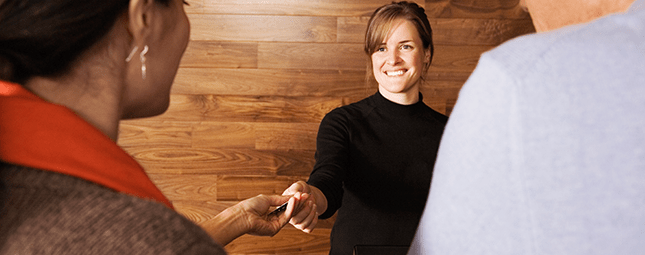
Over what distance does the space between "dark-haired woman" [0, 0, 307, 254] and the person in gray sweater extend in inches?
9.4

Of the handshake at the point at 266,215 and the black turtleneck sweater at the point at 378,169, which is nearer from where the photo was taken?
the handshake at the point at 266,215

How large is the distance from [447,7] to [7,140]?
6.54 ft

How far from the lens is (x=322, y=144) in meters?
1.36

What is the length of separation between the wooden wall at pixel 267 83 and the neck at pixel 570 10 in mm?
1600

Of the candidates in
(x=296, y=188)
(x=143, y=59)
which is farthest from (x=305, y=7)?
(x=143, y=59)

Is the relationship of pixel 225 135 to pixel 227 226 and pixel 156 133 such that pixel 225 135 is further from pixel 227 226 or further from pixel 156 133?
pixel 227 226

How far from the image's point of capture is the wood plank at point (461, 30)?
6.55 ft

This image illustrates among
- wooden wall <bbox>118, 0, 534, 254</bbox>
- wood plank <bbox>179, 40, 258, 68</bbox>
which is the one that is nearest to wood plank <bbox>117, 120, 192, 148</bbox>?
wooden wall <bbox>118, 0, 534, 254</bbox>

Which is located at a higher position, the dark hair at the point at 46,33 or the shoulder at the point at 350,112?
the dark hair at the point at 46,33

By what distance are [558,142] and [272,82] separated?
6.05 feet

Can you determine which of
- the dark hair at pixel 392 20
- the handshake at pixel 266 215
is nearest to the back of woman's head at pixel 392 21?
the dark hair at pixel 392 20

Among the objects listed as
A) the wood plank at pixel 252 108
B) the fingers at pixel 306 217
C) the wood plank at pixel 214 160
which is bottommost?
the wood plank at pixel 214 160

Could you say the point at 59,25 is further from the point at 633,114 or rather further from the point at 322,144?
the point at 322,144

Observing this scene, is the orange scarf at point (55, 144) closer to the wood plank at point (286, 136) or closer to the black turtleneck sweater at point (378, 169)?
the black turtleneck sweater at point (378, 169)
